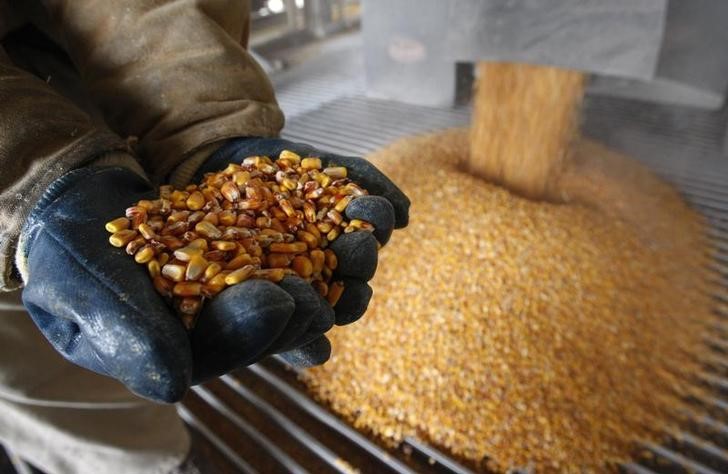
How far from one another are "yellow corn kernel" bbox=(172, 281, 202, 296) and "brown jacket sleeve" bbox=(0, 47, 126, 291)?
0.27 metres

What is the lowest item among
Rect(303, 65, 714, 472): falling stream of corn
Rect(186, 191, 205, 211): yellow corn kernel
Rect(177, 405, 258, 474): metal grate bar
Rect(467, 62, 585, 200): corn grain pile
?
Rect(177, 405, 258, 474): metal grate bar

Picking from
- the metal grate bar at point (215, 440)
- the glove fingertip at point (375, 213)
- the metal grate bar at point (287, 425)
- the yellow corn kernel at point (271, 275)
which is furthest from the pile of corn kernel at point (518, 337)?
the yellow corn kernel at point (271, 275)

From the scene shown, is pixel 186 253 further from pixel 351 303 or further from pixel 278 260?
pixel 351 303

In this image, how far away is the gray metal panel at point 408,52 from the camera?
2.65 m

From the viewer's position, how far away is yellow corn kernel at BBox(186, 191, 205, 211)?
720mm

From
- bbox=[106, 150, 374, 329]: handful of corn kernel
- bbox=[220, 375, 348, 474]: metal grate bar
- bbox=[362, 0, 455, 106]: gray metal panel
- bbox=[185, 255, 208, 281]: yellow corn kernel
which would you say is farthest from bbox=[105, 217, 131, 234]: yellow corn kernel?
bbox=[362, 0, 455, 106]: gray metal panel

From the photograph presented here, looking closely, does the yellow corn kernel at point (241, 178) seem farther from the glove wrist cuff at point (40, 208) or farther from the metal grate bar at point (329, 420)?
the metal grate bar at point (329, 420)

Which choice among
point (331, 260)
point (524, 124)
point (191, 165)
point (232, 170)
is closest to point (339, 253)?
point (331, 260)

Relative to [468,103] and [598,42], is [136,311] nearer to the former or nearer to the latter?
[598,42]

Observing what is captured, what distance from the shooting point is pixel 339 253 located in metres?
0.71

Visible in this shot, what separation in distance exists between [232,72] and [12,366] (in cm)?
76

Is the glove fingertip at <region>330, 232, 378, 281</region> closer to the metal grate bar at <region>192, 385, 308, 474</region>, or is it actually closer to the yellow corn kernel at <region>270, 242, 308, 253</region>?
the yellow corn kernel at <region>270, 242, 308, 253</region>

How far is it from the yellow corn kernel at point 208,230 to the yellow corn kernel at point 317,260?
124 millimetres

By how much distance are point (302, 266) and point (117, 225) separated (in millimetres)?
231
